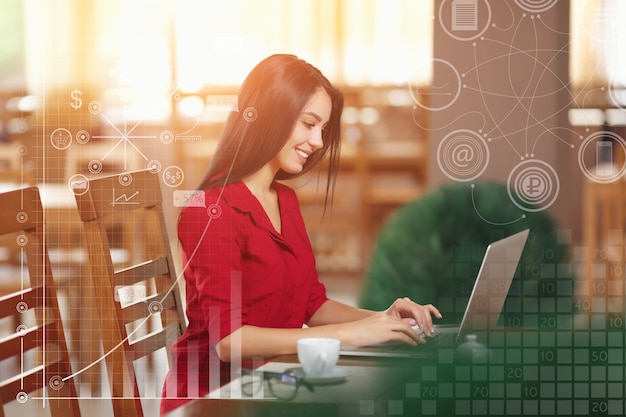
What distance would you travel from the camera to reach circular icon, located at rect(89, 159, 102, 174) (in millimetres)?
1688

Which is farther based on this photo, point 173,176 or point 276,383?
point 173,176

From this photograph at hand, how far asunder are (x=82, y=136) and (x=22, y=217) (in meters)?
0.21

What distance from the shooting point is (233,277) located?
5.28 feet

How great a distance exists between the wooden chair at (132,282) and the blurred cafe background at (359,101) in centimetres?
3

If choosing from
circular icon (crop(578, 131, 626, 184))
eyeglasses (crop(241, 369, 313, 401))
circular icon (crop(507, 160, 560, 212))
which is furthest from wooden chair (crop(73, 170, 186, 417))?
circular icon (crop(578, 131, 626, 184))

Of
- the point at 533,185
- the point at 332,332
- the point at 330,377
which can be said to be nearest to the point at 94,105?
the point at 332,332

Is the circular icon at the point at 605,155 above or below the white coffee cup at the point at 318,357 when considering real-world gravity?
above

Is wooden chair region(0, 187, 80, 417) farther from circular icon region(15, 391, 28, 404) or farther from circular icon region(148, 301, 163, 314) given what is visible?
circular icon region(148, 301, 163, 314)

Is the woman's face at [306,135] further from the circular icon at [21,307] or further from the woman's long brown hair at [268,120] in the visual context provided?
the circular icon at [21,307]

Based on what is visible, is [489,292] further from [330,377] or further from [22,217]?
[22,217]

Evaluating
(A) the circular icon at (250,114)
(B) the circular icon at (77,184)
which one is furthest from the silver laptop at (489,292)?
(B) the circular icon at (77,184)

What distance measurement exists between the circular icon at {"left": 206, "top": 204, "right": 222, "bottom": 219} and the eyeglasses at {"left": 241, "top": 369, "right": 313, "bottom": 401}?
34 centimetres

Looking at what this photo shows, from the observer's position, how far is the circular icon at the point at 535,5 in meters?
1.66

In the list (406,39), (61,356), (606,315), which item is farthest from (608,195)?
(61,356)
